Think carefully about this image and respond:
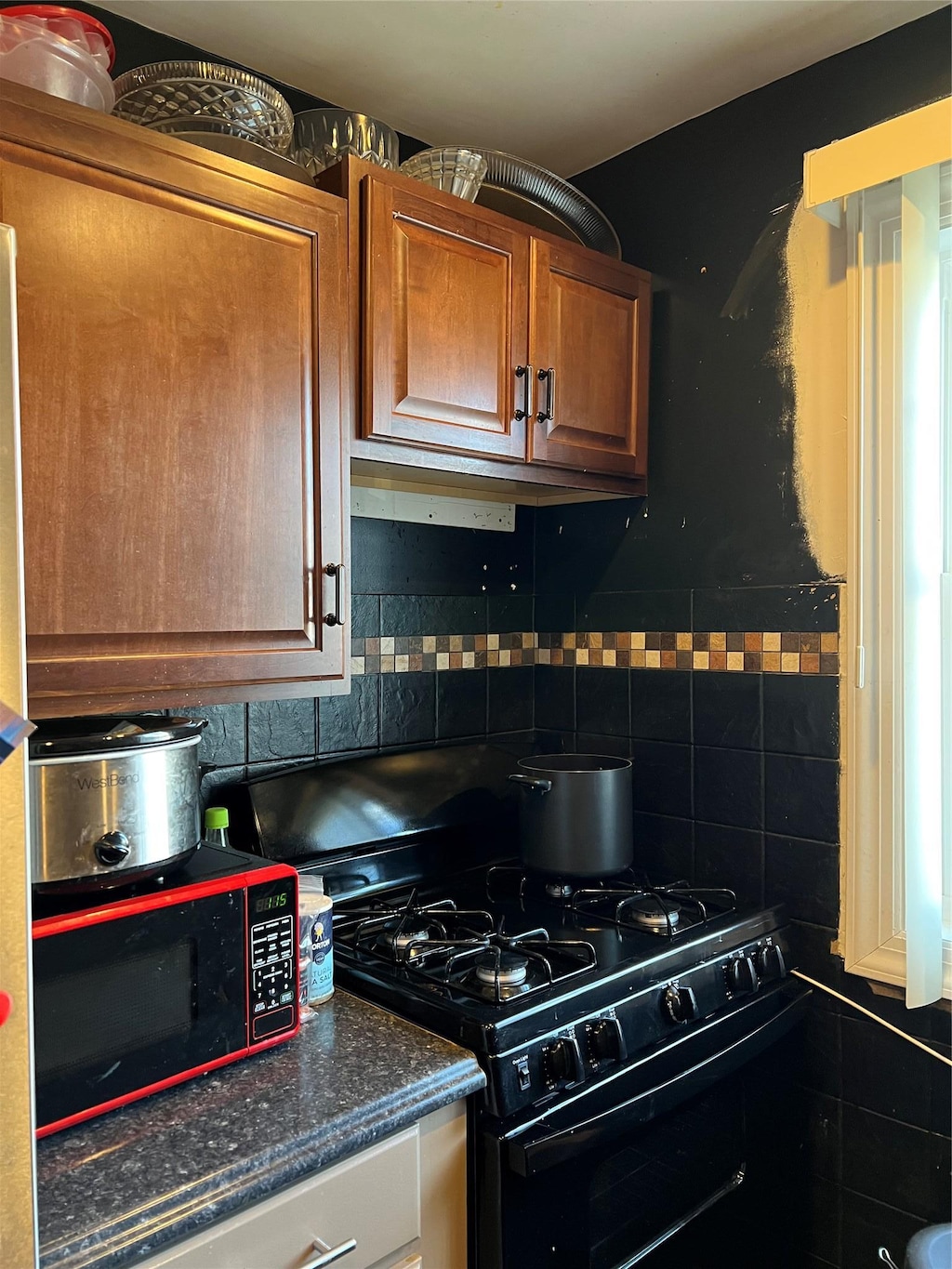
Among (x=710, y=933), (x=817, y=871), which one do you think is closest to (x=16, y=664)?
(x=710, y=933)

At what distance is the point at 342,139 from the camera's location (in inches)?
62.1

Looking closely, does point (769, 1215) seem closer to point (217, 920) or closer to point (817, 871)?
point (817, 871)

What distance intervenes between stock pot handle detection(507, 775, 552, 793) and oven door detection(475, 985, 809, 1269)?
1.63ft

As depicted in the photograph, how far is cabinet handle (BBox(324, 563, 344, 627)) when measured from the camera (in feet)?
4.51

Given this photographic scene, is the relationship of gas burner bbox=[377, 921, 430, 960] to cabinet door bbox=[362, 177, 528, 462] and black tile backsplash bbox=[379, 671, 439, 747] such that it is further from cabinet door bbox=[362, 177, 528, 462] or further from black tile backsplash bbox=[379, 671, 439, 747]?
cabinet door bbox=[362, 177, 528, 462]

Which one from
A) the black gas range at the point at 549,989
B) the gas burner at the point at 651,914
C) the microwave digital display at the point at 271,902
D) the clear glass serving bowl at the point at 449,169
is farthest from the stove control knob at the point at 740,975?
the clear glass serving bowl at the point at 449,169

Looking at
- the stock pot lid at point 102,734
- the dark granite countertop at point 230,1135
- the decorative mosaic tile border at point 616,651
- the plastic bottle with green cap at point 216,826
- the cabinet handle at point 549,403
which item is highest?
the cabinet handle at point 549,403

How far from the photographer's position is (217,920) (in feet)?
3.76

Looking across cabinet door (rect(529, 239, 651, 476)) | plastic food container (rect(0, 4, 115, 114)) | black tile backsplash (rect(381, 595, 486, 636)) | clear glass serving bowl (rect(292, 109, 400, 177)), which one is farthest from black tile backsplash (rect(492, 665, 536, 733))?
plastic food container (rect(0, 4, 115, 114))

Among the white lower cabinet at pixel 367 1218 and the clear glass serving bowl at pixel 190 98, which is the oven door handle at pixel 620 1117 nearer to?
the white lower cabinet at pixel 367 1218

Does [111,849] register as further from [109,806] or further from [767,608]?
[767,608]

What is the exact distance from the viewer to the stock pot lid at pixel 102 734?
3.40ft

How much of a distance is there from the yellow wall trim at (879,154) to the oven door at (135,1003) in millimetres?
1523

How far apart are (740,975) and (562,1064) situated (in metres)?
0.46
